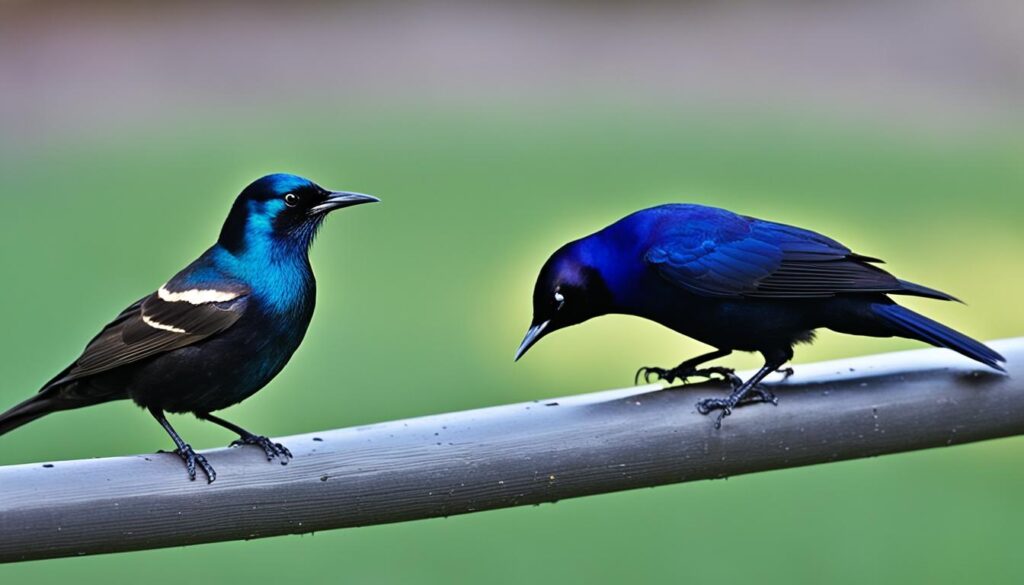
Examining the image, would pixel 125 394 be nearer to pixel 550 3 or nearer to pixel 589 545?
pixel 589 545

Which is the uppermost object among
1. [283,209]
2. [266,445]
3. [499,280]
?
[283,209]

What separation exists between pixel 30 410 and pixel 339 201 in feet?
1.60

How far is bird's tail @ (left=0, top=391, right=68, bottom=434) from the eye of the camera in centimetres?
178

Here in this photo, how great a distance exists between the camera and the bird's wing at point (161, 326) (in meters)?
1.76

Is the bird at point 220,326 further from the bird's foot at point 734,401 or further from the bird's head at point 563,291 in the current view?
the bird's foot at point 734,401

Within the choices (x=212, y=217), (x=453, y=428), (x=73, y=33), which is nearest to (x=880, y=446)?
(x=453, y=428)

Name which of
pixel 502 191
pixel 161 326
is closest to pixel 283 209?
pixel 161 326

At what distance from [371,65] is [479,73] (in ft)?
2.92

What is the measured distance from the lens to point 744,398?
2.16 m

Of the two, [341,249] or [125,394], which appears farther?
[341,249]

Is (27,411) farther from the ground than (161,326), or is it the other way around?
(161,326)

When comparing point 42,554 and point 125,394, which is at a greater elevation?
point 125,394

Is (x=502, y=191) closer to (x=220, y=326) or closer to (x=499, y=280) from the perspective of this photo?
(x=499, y=280)

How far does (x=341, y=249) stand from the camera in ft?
20.7
